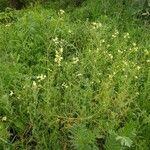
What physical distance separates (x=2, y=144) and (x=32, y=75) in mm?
1003

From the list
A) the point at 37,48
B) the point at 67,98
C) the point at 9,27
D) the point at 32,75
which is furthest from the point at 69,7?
the point at 67,98

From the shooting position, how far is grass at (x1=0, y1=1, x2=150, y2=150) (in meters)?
3.55

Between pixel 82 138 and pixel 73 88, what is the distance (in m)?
0.70

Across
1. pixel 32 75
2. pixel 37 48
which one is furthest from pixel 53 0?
pixel 32 75

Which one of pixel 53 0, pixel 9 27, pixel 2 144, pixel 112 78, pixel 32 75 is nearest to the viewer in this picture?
pixel 2 144

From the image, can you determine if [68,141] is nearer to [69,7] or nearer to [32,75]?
[32,75]

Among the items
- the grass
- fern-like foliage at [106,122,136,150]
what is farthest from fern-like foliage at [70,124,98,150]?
fern-like foliage at [106,122,136,150]

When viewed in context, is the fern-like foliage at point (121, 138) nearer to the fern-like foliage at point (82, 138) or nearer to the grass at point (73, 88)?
the grass at point (73, 88)

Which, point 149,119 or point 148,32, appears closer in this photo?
point 149,119

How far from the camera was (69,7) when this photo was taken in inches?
254

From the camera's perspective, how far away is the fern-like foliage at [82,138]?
3305 mm

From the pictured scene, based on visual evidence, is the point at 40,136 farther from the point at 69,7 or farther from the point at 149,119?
the point at 69,7

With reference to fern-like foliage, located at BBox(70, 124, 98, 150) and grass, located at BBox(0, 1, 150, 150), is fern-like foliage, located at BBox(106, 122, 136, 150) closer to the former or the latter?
grass, located at BBox(0, 1, 150, 150)

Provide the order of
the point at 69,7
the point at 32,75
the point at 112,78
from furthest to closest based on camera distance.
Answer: the point at 69,7 → the point at 32,75 → the point at 112,78
